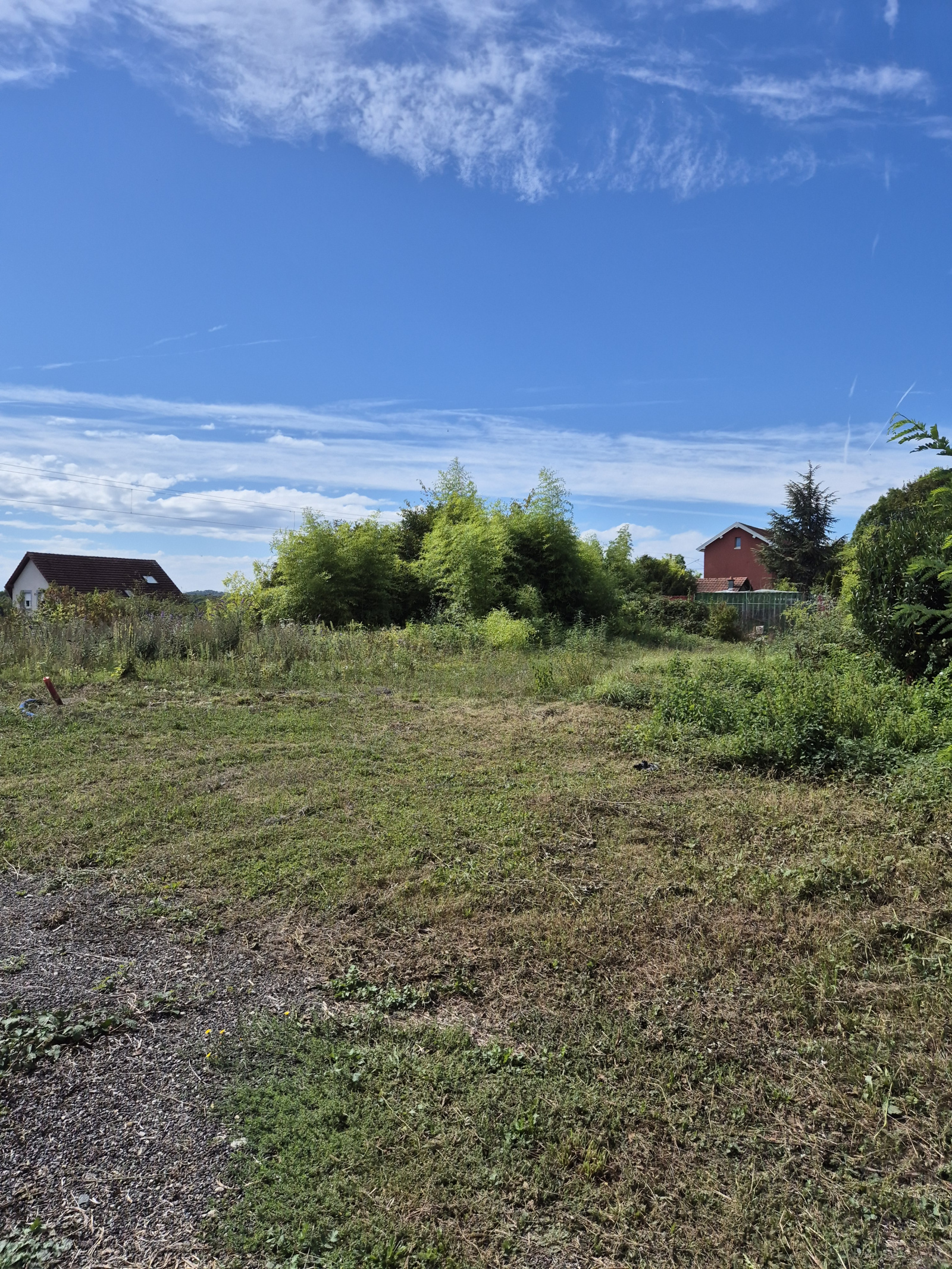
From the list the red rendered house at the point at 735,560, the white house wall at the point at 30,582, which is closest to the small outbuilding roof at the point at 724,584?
the red rendered house at the point at 735,560

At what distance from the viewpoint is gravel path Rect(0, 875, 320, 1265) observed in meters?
1.76

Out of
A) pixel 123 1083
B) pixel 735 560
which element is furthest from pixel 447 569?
pixel 735 560

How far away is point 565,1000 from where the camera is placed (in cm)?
257

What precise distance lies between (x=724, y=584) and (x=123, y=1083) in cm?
3243

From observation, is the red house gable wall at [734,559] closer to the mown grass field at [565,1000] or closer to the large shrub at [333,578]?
the large shrub at [333,578]

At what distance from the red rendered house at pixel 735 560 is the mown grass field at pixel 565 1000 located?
2872cm

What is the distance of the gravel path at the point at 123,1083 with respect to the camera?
69.5 inches

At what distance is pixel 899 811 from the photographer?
13.4 feet

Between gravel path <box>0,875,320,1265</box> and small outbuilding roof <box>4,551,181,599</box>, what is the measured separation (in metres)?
24.0

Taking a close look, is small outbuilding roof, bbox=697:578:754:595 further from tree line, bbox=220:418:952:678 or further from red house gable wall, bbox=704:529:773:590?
tree line, bbox=220:418:952:678

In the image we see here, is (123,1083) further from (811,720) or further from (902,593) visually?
(902,593)

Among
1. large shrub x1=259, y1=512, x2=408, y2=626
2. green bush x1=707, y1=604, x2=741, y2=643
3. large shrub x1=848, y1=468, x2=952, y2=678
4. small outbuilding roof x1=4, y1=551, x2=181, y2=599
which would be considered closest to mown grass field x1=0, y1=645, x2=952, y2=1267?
large shrub x1=848, y1=468, x2=952, y2=678


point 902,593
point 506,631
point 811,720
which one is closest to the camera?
point 811,720

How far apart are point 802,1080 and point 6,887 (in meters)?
3.68
